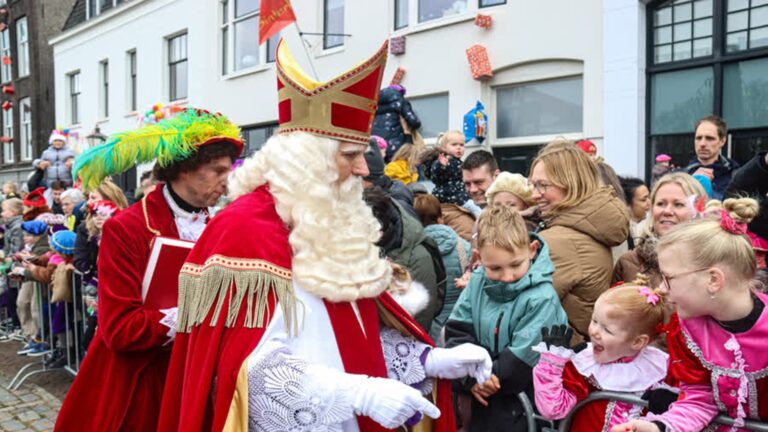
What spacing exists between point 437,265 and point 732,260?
167 cm

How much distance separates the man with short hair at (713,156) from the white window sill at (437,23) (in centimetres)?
560

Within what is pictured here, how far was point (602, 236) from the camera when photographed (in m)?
3.01

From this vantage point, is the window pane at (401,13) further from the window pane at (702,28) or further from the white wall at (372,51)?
the window pane at (702,28)

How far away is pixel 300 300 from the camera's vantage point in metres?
1.87

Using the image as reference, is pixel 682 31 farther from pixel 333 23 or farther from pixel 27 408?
pixel 27 408

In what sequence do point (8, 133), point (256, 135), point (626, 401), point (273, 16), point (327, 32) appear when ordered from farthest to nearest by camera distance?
point (8, 133) → point (256, 135) → point (327, 32) → point (273, 16) → point (626, 401)

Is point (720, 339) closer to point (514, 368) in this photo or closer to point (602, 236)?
point (514, 368)

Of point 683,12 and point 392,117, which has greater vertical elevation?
point 683,12

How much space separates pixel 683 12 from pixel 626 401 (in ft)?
22.9

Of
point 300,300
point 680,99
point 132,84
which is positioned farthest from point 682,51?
point 132,84

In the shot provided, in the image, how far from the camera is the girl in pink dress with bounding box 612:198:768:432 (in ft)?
6.25

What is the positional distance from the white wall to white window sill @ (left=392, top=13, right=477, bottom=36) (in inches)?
0.7

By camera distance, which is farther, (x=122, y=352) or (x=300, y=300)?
(x=122, y=352)

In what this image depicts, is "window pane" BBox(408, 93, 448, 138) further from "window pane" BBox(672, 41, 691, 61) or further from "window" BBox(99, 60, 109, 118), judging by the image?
"window" BBox(99, 60, 109, 118)
